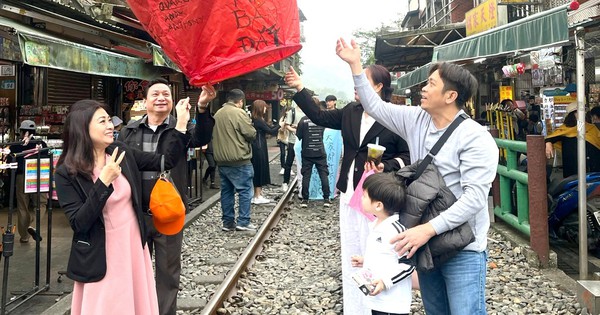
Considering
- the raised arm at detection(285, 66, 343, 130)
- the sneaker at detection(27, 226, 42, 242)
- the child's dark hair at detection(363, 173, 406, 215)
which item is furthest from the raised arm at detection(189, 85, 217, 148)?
the sneaker at detection(27, 226, 42, 242)

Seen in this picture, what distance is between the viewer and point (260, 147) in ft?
35.7

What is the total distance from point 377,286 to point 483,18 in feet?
40.7

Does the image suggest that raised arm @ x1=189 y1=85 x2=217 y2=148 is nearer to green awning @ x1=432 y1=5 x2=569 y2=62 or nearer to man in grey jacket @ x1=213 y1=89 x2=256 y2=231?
green awning @ x1=432 y1=5 x2=569 y2=62

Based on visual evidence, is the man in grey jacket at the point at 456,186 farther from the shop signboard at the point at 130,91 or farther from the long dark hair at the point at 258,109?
the shop signboard at the point at 130,91

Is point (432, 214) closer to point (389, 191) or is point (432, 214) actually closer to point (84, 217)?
point (389, 191)

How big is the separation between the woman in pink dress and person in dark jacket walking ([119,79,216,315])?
28.7 inches

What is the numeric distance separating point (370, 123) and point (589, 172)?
508 cm

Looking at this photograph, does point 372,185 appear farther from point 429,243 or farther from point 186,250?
point 186,250

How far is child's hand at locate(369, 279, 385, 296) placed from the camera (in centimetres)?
280

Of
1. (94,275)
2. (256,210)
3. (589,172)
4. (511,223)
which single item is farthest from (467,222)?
(256,210)

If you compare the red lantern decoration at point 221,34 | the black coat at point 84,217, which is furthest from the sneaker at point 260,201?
the black coat at point 84,217

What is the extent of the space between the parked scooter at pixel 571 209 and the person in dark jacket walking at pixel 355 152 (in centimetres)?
407

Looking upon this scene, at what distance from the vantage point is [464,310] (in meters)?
2.74

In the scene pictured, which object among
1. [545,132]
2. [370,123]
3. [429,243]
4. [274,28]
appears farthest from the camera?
[545,132]
